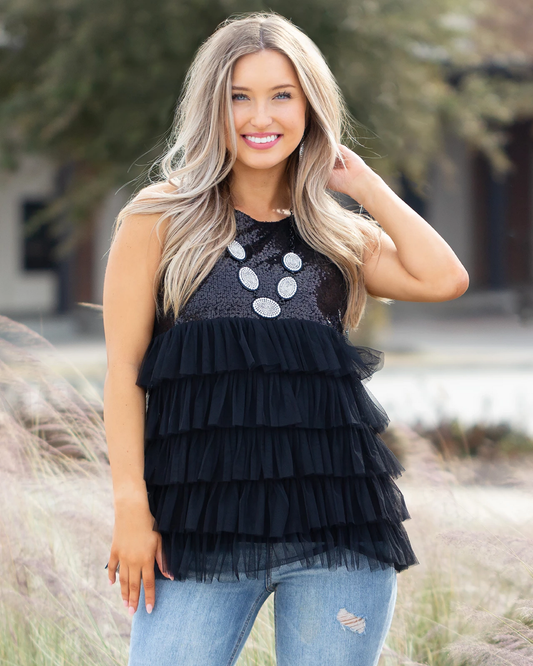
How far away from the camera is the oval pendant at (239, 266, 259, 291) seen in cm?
175

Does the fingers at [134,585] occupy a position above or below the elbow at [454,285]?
below

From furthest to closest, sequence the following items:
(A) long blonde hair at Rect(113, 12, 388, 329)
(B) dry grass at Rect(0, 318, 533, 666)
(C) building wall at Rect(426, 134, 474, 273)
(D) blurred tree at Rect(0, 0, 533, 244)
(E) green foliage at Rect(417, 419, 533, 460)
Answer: (C) building wall at Rect(426, 134, 474, 273)
(D) blurred tree at Rect(0, 0, 533, 244)
(E) green foliage at Rect(417, 419, 533, 460)
(B) dry grass at Rect(0, 318, 533, 666)
(A) long blonde hair at Rect(113, 12, 388, 329)

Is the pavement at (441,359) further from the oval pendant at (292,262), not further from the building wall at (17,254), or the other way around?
the oval pendant at (292,262)

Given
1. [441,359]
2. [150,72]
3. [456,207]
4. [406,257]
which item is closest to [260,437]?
[406,257]

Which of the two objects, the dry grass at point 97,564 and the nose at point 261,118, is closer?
the nose at point 261,118

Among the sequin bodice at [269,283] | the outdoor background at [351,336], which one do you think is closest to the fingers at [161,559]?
the sequin bodice at [269,283]

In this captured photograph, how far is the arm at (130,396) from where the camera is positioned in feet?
5.48

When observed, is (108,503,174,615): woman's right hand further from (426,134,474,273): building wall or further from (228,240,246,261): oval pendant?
(426,134,474,273): building wall

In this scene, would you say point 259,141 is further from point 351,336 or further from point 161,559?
point 351,336

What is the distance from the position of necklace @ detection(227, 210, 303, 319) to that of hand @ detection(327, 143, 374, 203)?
0.27 meters

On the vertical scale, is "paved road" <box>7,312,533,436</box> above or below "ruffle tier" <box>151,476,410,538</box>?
below

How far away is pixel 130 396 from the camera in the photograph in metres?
1.72

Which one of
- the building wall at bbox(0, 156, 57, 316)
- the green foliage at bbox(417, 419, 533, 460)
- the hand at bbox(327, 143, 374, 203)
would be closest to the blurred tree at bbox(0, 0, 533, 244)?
the green foliage at bbox(417, 419, 533, 460)

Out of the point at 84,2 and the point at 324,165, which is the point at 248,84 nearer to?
the point at 324,165
